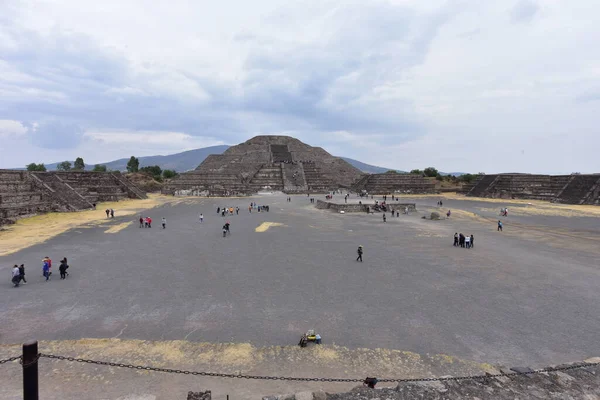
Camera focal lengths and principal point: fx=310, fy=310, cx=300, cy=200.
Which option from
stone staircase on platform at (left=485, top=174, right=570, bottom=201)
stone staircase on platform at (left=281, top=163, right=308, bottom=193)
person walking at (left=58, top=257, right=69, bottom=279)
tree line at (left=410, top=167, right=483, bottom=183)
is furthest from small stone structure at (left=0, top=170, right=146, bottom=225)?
tree line at (left=410, top=167, right=483, bottom=183)

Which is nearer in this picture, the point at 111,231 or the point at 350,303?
the point at 350,303

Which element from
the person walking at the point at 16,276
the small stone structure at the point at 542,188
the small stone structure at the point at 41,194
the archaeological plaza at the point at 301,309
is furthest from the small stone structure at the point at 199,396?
the small stone structure at the point at 542,188

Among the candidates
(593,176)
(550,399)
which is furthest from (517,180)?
(550,399)

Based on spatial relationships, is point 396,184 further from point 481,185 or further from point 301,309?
point 301,309

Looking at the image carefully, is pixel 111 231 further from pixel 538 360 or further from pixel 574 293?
pixel 574 293

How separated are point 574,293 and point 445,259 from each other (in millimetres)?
4454

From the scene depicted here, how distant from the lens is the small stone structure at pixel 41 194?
79.4 ft

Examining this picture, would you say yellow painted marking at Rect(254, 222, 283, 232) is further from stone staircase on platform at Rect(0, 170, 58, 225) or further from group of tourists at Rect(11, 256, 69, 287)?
stone staircase on platform at Rect(0, 170, 58, 225)

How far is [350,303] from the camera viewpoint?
28.7 feet

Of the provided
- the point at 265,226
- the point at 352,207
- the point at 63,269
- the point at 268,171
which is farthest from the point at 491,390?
the point at 268,171

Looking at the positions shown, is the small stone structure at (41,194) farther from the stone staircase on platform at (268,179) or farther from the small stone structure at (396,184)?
the small stone structure at (396,184)

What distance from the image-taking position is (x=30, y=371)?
3.72 metres

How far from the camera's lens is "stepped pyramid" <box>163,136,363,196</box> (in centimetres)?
5022

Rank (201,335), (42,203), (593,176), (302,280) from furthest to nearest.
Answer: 1. (593,176)
2. (42,203)
3. (302,280)
4. (201,335)
